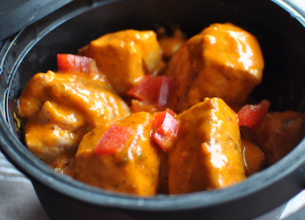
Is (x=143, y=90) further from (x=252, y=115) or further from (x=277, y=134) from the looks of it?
(x=277, y=134)

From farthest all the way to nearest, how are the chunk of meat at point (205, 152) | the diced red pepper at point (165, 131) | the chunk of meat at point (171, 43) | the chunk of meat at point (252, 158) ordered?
the chunk of meat at point (171, 43)
the chunk of meat at point (252, 158)
the diced red pepper at point (165, 131)
the chunk of meat at point (205, 152)

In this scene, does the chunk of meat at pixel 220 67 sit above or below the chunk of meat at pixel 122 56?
above

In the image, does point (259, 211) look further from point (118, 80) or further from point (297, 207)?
point (118, 80)

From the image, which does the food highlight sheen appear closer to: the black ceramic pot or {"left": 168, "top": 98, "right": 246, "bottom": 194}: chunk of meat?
{"left": 168, "top": 98, "right": 246, "bottom": 194}: chunk of meat

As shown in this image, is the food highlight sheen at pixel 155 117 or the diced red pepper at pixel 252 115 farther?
the diced red pepper at pixel 252 115

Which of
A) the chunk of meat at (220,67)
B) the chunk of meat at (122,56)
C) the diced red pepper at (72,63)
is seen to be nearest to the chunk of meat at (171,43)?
the chunk of meat at (122,56)

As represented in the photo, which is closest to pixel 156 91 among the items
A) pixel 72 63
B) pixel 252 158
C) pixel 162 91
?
pixel 162 91

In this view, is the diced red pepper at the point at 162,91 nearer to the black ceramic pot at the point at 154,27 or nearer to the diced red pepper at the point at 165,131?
the diced red pepper at the point at 165,131
